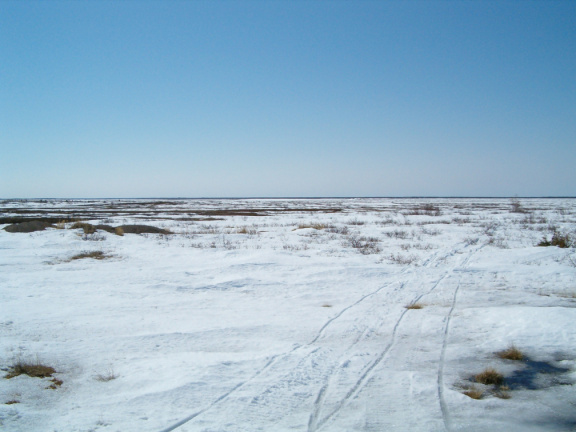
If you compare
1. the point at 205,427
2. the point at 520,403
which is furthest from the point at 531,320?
the point at 205,427

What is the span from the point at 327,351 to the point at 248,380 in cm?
137

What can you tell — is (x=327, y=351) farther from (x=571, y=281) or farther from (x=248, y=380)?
(x=571, y=281)

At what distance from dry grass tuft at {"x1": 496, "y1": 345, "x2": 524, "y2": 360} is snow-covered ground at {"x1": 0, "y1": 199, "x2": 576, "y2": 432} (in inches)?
4.9

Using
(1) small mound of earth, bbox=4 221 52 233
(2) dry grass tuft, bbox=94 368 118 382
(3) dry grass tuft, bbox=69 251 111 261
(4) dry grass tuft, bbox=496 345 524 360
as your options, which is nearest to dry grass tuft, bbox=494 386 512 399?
(4) dry grass tuft, bbox=496 345 524 360

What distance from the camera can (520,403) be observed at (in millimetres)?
3672

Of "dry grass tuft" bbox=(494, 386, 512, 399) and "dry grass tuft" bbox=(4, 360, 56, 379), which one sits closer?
"dry grass tuft" bbox=(494, 386, 512, 399)

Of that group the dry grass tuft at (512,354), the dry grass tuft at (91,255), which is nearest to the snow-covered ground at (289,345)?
the dry grass tuft at (512,354)

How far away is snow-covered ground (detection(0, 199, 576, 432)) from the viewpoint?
3.46m

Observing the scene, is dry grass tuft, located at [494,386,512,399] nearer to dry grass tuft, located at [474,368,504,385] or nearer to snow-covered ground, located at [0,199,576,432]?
snow-covered ground, located at [0,199,576,432]

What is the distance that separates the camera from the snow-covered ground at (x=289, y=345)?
11.3ft

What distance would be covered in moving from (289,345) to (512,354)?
3178 millimetres

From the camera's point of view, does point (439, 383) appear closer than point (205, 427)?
No

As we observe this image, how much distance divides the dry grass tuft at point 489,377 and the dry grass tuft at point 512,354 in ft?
2.21

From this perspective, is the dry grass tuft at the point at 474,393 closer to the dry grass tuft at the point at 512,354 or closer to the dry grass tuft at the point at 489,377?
the dry grass tuft at the point at 489,377
